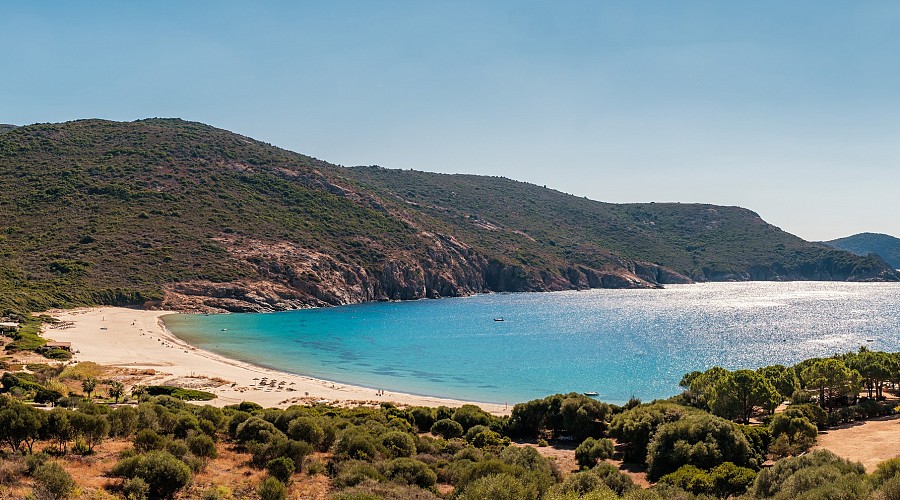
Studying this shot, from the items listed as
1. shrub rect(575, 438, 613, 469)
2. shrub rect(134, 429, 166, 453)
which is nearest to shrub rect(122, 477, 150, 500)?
shrub rect(134, 429, 166, 453)

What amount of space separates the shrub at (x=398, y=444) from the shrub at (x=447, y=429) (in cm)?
766

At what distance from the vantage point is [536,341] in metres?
80.4

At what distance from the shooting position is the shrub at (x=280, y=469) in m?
17.2

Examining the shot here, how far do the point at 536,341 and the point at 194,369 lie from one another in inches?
1851

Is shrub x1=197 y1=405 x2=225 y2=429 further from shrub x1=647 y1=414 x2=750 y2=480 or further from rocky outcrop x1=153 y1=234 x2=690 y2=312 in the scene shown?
rocky outcrop x1=153 y1=234 x2=690 y2=312

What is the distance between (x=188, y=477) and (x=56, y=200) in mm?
121642

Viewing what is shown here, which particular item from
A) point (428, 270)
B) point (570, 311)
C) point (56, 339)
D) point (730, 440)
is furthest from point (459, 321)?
point (730, 440)

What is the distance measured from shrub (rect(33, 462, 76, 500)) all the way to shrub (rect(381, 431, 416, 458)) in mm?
11107

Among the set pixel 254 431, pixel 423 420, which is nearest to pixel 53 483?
pixel 254 431

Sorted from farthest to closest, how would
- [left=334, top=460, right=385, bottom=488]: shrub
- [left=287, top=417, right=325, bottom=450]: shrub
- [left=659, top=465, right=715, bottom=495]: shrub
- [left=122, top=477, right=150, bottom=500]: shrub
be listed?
[left=287, top=417, right=325, bottom=450]: shrub < [left=659, top=465, right=715, bottom=495]: shrub < [left=334, top=460, right=385, bottom=488]: shrub < [left=122, top=477, right=150, bottom=500]: shrub

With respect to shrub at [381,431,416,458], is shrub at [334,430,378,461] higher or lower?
higher

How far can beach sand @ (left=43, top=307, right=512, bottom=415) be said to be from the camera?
4238cm

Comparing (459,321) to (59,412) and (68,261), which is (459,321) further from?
(59,412)

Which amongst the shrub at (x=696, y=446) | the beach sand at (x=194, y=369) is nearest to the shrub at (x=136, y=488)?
the shrub at (x=696, y=446)
